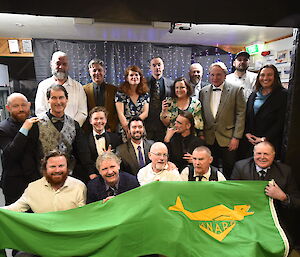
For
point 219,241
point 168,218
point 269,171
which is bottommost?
point 219,241

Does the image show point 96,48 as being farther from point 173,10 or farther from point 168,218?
point 168,218

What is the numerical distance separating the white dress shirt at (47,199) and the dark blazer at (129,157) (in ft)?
2.03

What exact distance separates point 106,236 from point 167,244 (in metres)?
0.44

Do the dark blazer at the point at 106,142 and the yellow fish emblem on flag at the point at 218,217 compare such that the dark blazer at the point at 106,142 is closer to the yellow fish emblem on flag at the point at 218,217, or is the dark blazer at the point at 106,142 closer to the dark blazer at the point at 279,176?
the yellow fish emblem on flag at the point at 218,217

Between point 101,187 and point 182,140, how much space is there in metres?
Result: 1.02

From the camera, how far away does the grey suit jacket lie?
2.89m

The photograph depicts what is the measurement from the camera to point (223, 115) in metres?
2.92

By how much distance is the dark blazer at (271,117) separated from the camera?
2754 mm

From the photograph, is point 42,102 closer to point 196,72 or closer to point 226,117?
point 196,72

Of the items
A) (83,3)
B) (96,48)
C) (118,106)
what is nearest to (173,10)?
(83,3)

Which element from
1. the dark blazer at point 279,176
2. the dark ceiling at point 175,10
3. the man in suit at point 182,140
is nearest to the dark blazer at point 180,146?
the man in suit at point 182,140

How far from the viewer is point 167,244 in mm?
1845

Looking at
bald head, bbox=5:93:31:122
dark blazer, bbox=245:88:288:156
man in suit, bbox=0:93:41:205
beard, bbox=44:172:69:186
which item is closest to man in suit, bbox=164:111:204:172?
dark blazer, bbox=245:88:288:156

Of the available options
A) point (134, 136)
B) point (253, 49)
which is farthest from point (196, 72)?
point (253, 49)
